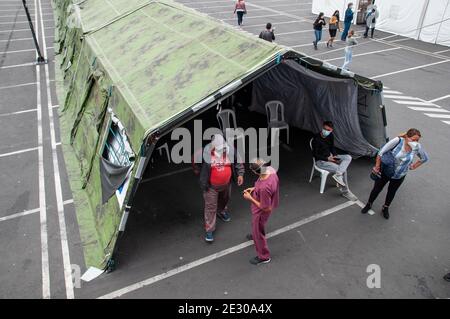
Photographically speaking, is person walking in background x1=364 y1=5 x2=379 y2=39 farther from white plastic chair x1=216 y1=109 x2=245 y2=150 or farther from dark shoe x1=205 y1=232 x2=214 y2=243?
dark shoe x1=205 y1=232 x2=214 y2=243

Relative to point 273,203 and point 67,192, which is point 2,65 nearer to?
point 67,192

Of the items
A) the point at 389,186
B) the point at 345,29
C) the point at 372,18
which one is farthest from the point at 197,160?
the point at 372,18

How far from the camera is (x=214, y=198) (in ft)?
18.9

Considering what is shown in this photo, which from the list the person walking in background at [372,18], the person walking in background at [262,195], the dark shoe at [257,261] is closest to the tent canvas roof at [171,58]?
the person walking in background at [262,195]

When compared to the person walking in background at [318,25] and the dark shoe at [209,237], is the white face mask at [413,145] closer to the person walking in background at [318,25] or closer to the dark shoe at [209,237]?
the dark shoe at [209,237]

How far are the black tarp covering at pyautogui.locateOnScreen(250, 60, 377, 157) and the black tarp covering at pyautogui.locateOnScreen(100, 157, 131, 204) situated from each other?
4.24 metres

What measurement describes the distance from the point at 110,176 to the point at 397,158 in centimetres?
484

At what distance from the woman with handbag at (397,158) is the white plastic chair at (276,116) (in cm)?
321

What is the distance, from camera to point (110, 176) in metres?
5.86

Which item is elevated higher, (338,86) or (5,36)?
(338,86)

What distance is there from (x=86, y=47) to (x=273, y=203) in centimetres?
751

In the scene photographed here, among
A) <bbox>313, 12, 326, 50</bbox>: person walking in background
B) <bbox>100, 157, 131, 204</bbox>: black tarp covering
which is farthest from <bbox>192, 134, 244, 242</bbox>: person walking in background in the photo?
<bbox>313, 12, 326, 50</bbox>: person walking in background

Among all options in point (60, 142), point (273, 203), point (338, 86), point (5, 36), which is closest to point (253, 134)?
point (338, 86)

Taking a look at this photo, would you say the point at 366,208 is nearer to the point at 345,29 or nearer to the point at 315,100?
the point at 315,100
